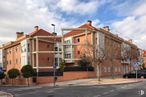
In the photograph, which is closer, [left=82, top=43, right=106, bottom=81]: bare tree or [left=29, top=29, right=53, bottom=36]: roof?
[left=82, top=43, right=106, bottom=81]: bare tree

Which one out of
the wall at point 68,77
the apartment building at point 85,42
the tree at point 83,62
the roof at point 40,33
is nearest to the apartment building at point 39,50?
the roof at point 40,33

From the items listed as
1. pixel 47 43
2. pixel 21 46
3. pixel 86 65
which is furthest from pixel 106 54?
pixel 21 46

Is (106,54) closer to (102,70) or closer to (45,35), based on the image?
(102,70)

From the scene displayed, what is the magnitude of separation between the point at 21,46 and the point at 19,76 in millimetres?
16363

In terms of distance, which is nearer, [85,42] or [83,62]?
[83,62]

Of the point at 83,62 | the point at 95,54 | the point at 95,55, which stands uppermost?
the point at 95,54

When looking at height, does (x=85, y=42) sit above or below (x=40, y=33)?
below

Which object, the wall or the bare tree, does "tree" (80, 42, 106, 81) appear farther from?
the wall

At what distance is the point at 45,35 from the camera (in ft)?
252

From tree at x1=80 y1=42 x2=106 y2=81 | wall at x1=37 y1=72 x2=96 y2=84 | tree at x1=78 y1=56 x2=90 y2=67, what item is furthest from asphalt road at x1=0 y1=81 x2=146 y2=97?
tree at x1=78 y1=56 x2=90 y2=67

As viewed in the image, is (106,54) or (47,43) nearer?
(106,54)

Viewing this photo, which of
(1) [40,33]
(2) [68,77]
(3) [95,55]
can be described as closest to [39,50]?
(1) [40,33]

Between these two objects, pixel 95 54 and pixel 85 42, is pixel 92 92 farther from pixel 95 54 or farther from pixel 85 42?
pixel 85 42

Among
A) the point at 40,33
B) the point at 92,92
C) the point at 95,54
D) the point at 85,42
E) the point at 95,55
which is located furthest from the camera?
the point at 40,33
